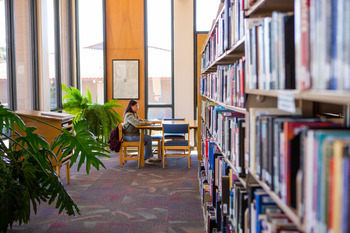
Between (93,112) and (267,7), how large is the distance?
6.95 meters

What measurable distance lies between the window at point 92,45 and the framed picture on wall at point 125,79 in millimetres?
322

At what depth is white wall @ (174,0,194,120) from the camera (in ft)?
30.0

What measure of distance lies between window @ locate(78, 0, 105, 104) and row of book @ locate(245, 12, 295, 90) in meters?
8.00

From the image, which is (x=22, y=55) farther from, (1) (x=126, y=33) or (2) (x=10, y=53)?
(1) (x=126, y=33)

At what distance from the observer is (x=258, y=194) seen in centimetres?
161

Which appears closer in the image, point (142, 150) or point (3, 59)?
point (3, 59)

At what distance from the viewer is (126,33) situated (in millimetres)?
9352

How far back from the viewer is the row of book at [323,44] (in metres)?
0.90

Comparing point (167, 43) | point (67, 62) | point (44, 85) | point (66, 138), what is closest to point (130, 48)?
point (167, 43)

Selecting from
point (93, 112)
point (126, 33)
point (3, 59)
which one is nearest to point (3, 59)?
point (3, 59)

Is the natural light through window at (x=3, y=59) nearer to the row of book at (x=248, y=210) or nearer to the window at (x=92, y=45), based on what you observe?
the window at (x=92, y=45)

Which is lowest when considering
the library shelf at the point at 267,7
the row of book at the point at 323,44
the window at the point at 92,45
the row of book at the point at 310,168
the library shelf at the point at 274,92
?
the row of book at the point at 310,168

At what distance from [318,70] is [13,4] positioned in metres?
6.11

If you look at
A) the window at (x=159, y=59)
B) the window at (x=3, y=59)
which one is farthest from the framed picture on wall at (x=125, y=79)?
the window at (x=3, y=59)
